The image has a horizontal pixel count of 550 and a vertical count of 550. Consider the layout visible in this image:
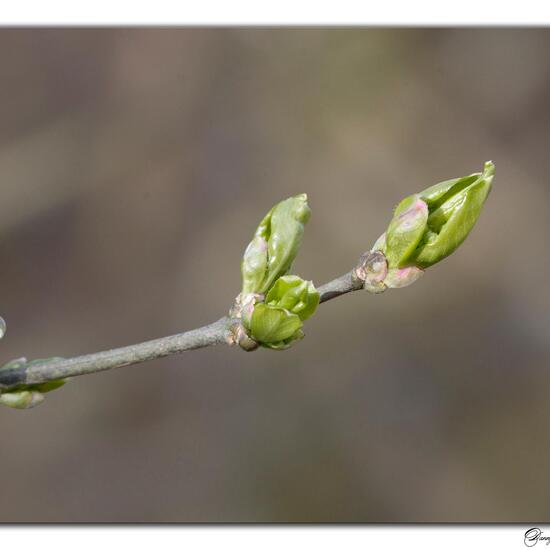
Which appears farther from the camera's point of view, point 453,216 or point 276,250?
point 276,250

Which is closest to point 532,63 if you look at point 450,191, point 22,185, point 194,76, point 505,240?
point 505,240

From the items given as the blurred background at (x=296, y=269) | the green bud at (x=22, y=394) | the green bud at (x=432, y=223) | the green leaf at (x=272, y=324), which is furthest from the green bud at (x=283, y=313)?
the blurred background at (x=296, y=269)

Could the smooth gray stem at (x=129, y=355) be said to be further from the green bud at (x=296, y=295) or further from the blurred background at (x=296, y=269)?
the blurred background at (x=296, y=269)

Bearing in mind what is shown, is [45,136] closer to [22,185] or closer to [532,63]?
[22,185]

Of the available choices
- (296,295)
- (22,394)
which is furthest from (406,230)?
(22,394)

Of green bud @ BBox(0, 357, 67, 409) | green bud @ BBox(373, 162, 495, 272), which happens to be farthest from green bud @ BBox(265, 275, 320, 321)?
green bud @ BBox(0, 357, 67, 409)
